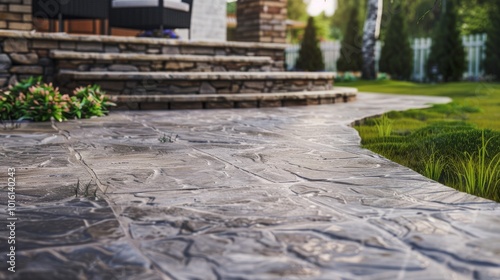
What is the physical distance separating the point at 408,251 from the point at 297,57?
52.3ft

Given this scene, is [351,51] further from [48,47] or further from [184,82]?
[48,47]

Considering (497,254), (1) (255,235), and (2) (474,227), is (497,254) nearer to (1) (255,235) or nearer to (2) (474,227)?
(2) (474,227)

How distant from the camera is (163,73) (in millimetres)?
6895

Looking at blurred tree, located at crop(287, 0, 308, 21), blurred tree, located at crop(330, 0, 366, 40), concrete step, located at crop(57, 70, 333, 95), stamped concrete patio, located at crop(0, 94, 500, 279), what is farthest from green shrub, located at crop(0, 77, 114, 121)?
blurred tree, located at crop(287, 0, 308, 21)

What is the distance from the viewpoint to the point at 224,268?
1592 mm

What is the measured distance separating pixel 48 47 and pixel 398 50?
1142 centimetres

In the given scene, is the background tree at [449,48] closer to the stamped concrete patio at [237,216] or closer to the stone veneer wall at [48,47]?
the stone veneer wall at [48,47]

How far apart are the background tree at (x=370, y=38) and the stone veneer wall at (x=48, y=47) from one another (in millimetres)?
8371

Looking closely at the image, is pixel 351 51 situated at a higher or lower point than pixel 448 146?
higher

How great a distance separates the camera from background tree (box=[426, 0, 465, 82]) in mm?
14352

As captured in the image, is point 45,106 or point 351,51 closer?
point 45,106

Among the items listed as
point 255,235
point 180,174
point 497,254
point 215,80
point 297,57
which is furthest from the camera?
point 297,57

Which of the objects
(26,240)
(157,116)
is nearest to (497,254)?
(26,240)

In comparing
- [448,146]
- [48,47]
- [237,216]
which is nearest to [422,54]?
[48,47]
